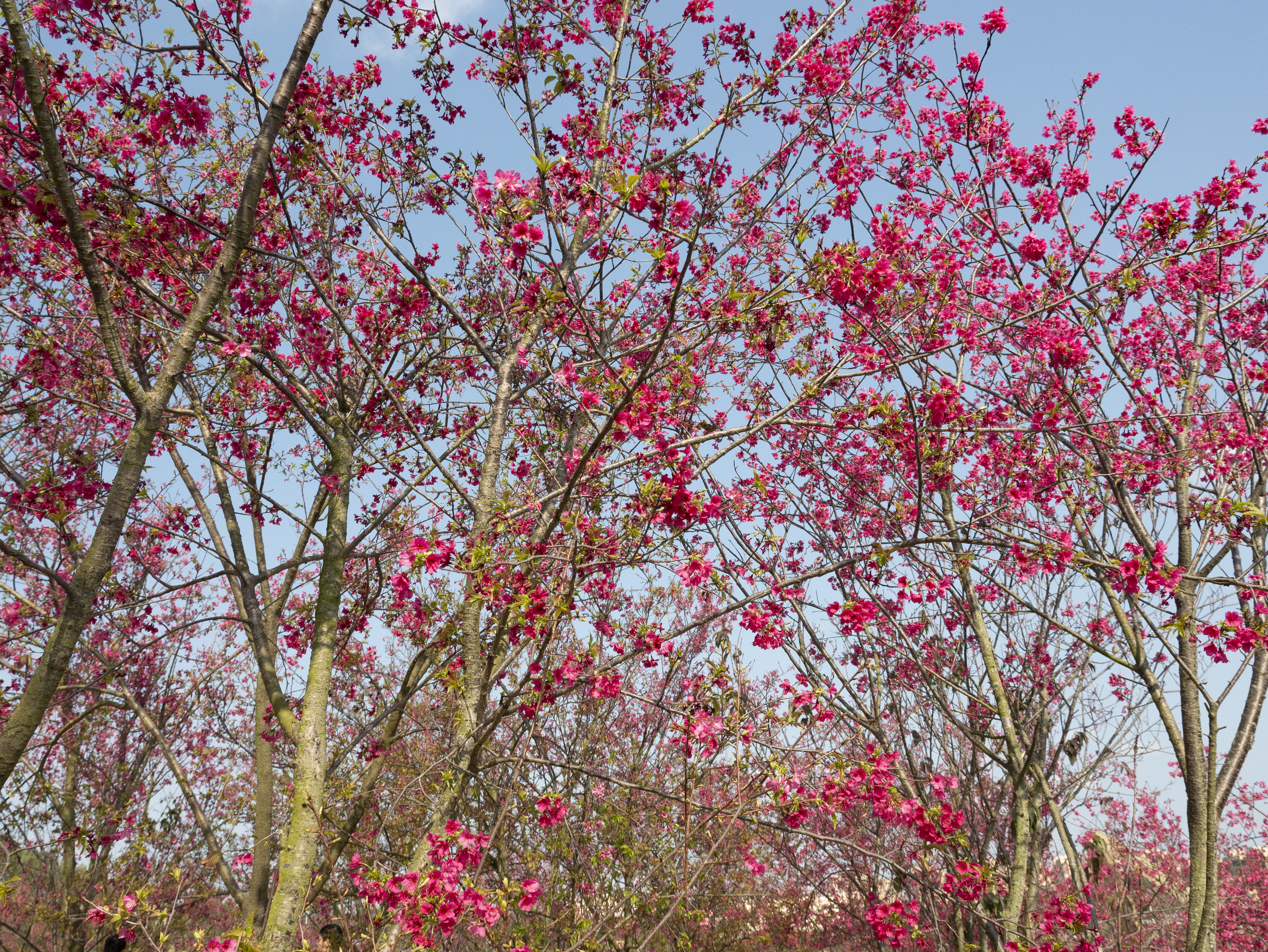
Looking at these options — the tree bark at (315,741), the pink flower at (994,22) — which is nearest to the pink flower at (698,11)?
the pink flower at (994,22)

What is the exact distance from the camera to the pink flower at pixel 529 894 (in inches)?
157

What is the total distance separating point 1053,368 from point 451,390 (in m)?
5.50

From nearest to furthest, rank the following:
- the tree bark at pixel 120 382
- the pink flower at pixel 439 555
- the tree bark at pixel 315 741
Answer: the tree bark at pixel 120 382, the pink flower at pixel 439 555, the tree bark at pixel 315 741

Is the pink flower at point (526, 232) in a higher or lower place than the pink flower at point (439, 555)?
higher

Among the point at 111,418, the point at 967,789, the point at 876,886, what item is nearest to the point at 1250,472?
the point at 967,789

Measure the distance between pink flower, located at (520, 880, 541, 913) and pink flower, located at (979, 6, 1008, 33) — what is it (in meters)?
7.54

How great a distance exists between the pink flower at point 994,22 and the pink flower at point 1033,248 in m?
1.85

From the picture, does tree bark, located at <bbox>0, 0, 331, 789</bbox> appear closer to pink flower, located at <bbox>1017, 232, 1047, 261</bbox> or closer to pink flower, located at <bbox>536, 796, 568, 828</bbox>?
pink flower, located at <bbox>536, 796, 568, 828</bbox>

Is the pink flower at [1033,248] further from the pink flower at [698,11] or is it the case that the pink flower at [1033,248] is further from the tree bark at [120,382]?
the tree bark at [120,382]

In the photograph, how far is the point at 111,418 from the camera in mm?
7965

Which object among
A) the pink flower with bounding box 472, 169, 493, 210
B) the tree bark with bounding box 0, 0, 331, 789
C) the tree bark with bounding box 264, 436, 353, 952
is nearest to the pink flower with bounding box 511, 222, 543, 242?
the pink flower with bounding box 472, 169, 493, 210

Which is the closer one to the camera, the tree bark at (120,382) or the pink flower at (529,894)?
the tree bark at (120,382)

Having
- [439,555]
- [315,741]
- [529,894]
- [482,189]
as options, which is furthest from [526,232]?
[315,741]

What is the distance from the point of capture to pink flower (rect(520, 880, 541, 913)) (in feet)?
13.1
